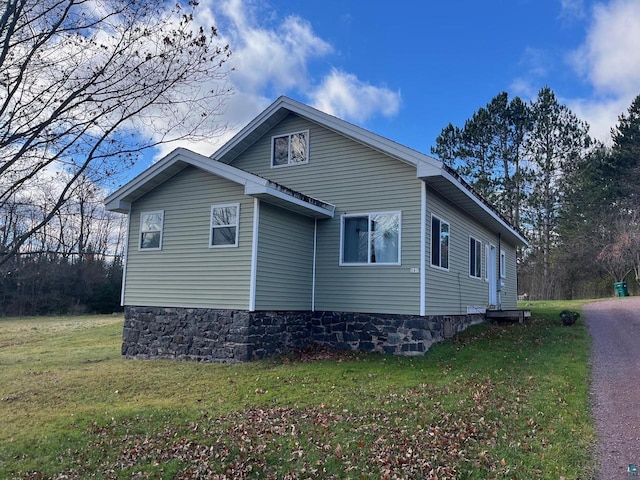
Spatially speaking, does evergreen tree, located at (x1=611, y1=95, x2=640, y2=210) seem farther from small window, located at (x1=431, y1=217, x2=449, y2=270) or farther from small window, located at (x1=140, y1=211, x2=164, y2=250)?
small window, located at (x1=140, y1=211, x2=164, y2=250)

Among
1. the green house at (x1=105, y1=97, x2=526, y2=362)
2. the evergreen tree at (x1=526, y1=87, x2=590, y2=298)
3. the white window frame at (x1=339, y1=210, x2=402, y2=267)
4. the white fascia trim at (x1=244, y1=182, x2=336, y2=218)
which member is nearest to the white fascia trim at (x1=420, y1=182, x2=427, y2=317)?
the green house at (x1=105, y1=97, x2=526, y2=362)

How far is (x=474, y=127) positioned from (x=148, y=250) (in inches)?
1035

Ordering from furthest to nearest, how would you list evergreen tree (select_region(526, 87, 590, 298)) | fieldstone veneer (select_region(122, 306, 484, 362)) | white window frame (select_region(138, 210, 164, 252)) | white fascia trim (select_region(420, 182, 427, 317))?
evergreen tree (select_region(526, 87, 590, 298)) → white window frame (select_region(138, 210, 164, 252)) → white fascia trim (select_region(420, 182, 427, 317)) → fieldstone veneer (select_region(122, 306, 484, 362))

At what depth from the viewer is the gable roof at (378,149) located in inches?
426

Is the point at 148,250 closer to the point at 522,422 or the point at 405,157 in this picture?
the point at 405,157

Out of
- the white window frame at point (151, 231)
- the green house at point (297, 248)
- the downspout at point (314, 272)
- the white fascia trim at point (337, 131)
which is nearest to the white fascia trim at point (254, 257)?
the green house at point (297, 248)

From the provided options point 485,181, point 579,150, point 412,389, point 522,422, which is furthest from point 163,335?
point 579,150

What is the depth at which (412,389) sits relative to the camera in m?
8.00

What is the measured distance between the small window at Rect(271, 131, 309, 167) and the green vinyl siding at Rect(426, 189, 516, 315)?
3719 mm

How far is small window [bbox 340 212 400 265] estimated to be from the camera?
1154cm

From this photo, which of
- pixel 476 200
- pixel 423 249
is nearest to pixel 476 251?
pixel 476 200

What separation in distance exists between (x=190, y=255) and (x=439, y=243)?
616 centimetres

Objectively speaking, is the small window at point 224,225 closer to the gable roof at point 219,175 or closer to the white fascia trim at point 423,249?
the gable roof at point 219,175

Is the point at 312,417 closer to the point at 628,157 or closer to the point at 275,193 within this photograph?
the point at 275,193
